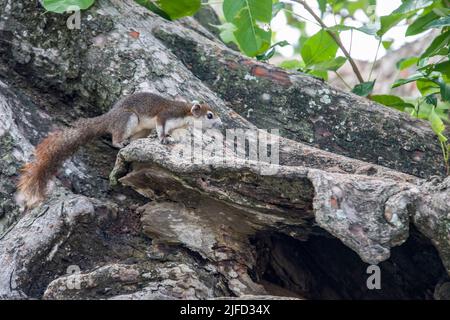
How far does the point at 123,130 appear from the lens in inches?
197

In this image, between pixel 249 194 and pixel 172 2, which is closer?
pixel 249 194

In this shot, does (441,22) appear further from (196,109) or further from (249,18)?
(196,109)

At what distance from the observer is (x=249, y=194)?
A: 3.99m

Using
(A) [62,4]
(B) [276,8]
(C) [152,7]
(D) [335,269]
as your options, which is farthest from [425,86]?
(A) [62,4]

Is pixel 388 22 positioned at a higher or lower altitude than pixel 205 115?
higher

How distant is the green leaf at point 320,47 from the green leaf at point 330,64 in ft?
0.17

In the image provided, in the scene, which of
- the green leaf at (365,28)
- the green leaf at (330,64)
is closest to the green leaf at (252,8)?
the green leaf at (365,28)

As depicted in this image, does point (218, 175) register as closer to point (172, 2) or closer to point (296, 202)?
point (296, 202)

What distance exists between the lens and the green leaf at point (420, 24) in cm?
511

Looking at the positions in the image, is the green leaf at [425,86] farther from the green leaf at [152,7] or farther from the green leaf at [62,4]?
the green leaf at [62,4]

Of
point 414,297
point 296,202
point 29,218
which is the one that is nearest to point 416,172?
point 414,297

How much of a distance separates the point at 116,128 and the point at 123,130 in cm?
7

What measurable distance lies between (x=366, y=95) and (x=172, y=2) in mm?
1537

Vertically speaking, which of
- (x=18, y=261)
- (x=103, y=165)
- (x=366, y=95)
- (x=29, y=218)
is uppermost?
(x=366, y=95)
